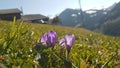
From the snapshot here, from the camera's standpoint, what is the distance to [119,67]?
312 centimetres

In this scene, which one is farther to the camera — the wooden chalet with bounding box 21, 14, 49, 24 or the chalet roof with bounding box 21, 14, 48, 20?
the chalet roof with bounding box 21, 14, 48, 20

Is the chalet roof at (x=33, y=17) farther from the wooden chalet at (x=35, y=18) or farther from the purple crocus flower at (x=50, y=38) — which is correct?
the purple crocus flower at (x=50, y=38)

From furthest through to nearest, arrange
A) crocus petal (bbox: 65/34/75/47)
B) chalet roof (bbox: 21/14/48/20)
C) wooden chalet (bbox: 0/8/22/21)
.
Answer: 1. chalet roof (bbox: 21/14/48/20)
2. wooden chalet (bbox: 0/8/22/21)
3. crocus petal (bbox: 65/34/75/47)

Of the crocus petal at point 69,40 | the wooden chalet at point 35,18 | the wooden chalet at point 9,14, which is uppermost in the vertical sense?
the crocus petal at point 69,40

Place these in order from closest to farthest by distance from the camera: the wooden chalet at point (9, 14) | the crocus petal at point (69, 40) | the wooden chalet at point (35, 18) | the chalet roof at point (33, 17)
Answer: the crocus petal at point (69, 40)
the wooden chalet at point (9, 14)
the wooden chalet at point (35, 18)
the chalet roof at point (33, 17)

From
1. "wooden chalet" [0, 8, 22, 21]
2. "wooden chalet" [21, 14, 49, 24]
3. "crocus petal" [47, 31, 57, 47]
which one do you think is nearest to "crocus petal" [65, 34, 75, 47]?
"crocus petal" [47, 31, 57, 47]

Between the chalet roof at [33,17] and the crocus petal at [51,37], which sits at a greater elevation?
the crocus petal at [51,37]

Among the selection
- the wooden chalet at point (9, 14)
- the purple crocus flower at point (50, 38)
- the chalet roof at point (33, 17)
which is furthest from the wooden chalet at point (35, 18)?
the purple crocus flower at point (50, 38)

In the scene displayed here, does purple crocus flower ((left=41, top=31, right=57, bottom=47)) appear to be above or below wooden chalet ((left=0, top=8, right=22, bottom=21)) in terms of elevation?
above

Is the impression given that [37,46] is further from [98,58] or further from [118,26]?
[118,26]

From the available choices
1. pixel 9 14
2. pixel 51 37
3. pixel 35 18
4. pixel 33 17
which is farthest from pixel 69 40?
pixel 33 17

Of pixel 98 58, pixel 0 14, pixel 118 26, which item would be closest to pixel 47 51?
pixel 98 58

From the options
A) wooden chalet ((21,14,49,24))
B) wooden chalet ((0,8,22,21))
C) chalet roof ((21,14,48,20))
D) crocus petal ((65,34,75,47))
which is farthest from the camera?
chalet roof ((21,14,48,20))

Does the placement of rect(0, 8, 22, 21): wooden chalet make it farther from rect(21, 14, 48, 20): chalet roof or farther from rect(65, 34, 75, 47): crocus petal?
rect(65, 34, 75, 47): crocus petal
